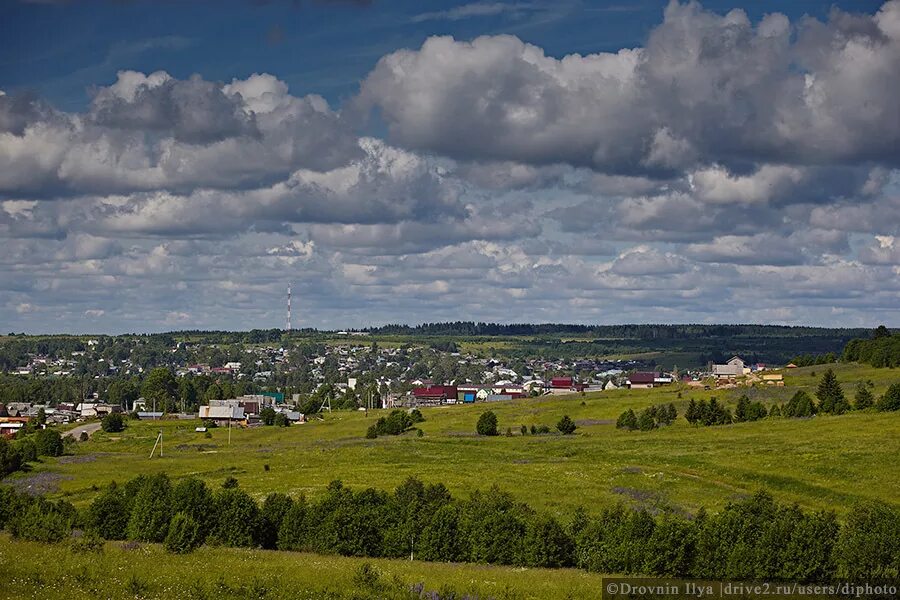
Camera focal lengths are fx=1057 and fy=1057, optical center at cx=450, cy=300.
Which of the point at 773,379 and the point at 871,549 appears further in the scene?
the point at 773,379

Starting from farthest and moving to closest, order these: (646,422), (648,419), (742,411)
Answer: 1. (742,411)
2. (648,419)
3. (646,422)

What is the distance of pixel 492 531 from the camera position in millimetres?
48688

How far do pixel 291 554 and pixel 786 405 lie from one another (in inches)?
3497

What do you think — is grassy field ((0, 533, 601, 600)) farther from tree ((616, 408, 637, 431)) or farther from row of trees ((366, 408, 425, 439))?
row of trees ((366, 408, 425, 439))

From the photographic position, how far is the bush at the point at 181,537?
146 feet

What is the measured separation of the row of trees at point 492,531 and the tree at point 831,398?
234ft

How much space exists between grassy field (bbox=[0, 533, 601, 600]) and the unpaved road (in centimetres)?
12032

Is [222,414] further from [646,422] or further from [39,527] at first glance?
[39,527]

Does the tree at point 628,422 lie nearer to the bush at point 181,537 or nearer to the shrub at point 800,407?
the shrub at point 800,407

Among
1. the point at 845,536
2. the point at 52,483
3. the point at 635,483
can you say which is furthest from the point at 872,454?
the point at 52,483

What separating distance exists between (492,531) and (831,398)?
270 feet

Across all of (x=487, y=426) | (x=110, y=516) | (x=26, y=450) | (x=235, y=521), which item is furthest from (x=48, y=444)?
(x=235, y=521)

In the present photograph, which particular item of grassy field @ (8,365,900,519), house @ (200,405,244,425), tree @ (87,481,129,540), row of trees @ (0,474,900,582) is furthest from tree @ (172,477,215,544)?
house @ (200,405,244,425)

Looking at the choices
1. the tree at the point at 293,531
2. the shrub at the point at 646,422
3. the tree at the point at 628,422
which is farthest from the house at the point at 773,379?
the tree at the point at 293,531
